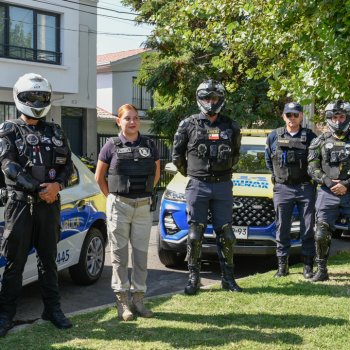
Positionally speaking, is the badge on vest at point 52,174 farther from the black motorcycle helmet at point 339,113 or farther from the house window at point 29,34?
the house window at point 29,34

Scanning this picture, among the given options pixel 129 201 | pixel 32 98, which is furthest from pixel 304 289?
pixel 32 98

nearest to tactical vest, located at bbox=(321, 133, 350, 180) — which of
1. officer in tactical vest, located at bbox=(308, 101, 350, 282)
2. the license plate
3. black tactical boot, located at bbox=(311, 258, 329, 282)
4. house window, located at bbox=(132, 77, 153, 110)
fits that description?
officer in tactical vest, located at bbox=(308, 101, 350, 282)

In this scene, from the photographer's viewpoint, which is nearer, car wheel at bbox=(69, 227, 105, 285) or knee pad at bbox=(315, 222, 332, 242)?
knee pad at bbox=(315, 222, 332, 242)

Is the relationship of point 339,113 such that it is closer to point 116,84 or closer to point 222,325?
point 222,325

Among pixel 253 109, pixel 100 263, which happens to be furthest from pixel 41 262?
pixel 253 109

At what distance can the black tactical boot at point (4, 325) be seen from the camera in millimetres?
4473

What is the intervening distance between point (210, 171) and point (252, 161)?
2599 mm

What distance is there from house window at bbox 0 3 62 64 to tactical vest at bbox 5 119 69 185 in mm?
14998

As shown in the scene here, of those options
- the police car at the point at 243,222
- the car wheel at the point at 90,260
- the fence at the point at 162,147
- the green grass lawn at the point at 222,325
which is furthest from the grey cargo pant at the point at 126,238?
the fence at the point at 162,147

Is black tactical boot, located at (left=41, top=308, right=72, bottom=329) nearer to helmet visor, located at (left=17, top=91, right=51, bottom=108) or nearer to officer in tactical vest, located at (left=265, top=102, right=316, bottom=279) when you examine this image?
helmet visor, located at (left=17, top=91, right=51, bottom=108)

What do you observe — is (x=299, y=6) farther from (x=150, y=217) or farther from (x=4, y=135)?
(x=4, y=135)

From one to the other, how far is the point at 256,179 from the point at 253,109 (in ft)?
36.4

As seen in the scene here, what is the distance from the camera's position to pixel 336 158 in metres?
6.31

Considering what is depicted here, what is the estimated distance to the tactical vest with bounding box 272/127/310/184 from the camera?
6.55 meters
